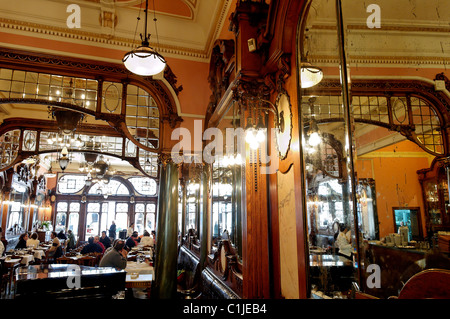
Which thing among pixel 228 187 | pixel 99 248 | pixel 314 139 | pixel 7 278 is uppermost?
pixel 314 139

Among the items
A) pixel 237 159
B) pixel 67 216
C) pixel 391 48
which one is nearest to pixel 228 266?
pixel 237 159

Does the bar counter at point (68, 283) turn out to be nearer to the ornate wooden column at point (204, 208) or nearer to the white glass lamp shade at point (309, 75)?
the ornate wooden column at point (204, 208)

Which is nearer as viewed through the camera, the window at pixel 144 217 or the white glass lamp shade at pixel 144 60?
the white glass lamp shade at pixel 144 60

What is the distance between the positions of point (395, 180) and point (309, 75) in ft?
4.89

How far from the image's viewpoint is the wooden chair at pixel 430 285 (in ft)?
3.32

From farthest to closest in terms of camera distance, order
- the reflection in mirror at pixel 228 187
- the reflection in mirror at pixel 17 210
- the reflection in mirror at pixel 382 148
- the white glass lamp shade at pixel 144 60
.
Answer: the reflection in mirror at pixel 17 210
the reflection in mirror at pixel 228 187
the white glass lamp shade at pixel 144 60
the reflection in mirror at pixel 382 148

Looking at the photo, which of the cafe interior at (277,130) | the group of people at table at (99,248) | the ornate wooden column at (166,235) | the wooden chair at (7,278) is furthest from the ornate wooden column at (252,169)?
the wooden chair at (7,278)

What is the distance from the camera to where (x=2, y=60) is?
5148 millimetres

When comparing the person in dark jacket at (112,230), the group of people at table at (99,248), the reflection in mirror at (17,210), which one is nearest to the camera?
the group of people at table at (99,248)

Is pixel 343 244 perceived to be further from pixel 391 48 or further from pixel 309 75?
pixel 309 75

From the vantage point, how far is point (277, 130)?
121 inches

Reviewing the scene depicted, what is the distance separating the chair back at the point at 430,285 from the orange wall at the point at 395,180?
16 centimetres

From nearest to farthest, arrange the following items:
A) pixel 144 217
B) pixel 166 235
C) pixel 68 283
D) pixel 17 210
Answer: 1. pixel 68 283
2. pixel 166 235
3. pixel 17 210
4. pixel 144 217

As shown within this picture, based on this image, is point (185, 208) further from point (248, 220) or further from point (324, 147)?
point (324, 147)
